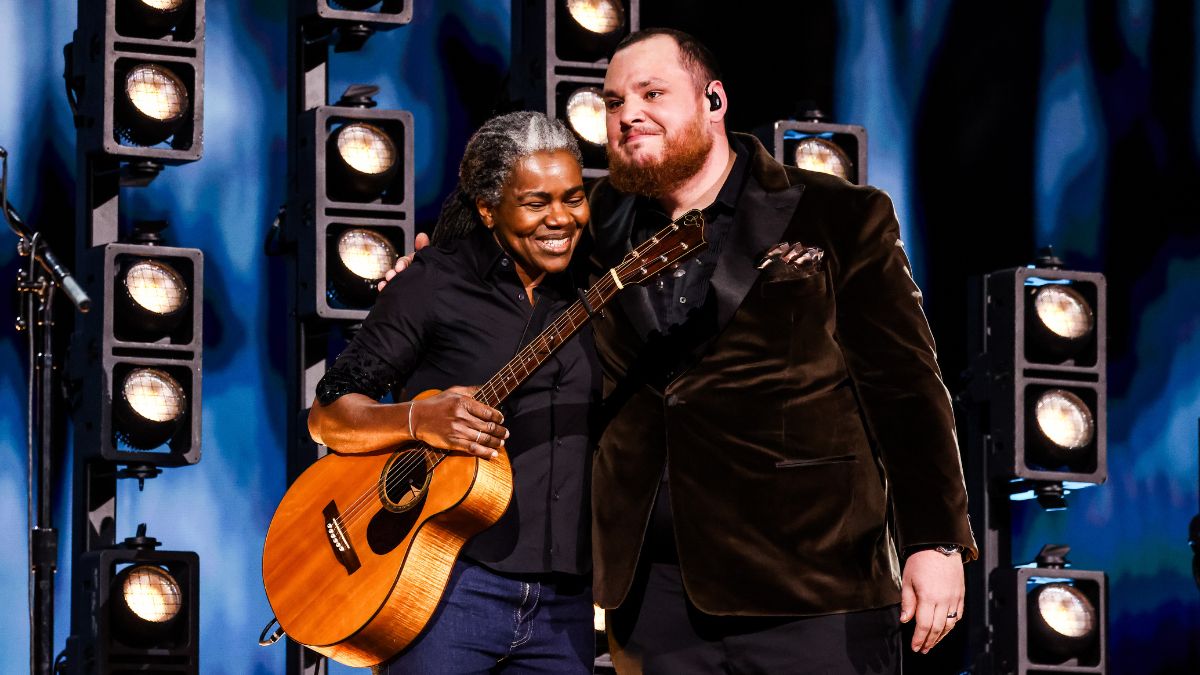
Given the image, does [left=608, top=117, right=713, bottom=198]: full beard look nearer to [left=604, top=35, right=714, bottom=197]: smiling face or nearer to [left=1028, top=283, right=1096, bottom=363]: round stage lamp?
[left=604, top=35, right=714, bottom=197]: smiling face

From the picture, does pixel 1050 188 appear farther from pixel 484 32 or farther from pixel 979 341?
pixel 484 32

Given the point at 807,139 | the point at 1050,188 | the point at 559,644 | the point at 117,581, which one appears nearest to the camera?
the point at 559,644

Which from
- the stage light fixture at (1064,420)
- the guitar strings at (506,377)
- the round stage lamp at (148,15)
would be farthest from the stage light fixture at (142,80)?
the stage light fixture at (1064,420)

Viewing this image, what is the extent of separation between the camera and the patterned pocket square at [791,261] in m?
2.81

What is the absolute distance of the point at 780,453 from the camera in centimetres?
282

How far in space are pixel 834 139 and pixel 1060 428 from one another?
1081 millimetres

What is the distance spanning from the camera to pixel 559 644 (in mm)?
3064

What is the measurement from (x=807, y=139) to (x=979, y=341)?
83cm

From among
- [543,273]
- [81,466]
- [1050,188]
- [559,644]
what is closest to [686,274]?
[543,273]

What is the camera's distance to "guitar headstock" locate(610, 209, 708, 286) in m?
2.80

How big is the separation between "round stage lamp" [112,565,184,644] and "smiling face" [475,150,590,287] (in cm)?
205

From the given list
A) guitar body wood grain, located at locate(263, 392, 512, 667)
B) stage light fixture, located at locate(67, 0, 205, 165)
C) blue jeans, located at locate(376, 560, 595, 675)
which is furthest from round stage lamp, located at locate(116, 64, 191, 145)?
blue jeans, located at locate(376, 560, 595, 675)

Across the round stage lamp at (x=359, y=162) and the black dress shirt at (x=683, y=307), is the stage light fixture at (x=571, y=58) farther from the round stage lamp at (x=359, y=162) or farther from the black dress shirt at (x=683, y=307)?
the black dress shirt at (x=683, y=307)

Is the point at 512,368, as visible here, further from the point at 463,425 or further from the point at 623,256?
the point at 623,256
